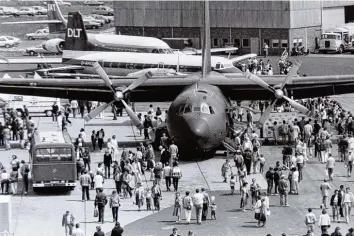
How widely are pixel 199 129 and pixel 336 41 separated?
52847 mm

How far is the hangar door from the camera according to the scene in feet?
341

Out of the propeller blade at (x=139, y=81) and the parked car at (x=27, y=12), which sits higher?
A: the parked car at (x=27, y=12)

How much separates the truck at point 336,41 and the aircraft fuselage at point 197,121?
49.6 metres

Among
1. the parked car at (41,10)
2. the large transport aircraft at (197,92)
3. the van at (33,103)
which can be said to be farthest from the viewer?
the parked car at (41,10)

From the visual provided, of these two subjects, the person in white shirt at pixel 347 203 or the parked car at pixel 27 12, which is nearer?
the person in white shirt at pixel 347 203

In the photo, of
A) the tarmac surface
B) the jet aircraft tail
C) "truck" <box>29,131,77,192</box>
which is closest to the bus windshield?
"truck" <box>29,131,77,192</box>

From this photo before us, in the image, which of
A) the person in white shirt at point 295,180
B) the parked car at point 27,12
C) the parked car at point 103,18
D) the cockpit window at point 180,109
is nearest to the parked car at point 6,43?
the parked car at point 103,18

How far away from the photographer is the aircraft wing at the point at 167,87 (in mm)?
52281

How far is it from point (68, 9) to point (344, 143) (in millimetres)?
129491

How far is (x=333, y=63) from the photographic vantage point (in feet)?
292

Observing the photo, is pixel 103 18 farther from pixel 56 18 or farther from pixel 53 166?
pixel 53 166

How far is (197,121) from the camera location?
150ft

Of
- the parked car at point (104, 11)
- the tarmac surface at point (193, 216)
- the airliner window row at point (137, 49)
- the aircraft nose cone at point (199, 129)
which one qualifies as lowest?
the tarmac surface at point (193, 216)

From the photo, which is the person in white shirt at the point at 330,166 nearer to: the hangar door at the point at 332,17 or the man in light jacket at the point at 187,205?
the man in light jacket at the point at 187,205
